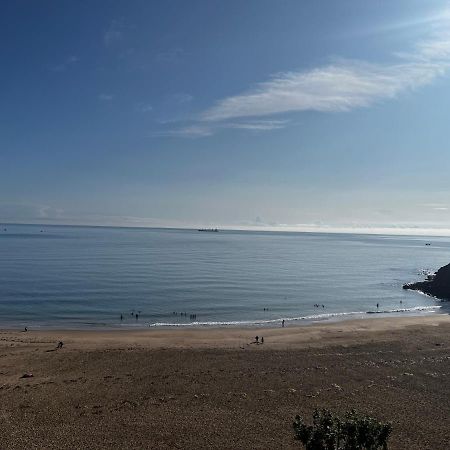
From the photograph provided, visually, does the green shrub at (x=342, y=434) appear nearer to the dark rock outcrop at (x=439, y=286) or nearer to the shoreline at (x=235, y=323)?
the shoreline at (x=235, y=323)

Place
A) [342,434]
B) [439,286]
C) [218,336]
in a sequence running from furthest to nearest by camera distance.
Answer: [439,286] → [218,336] → [342,434]

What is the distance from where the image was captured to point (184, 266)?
112m

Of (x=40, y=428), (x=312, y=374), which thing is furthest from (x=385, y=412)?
(x=40, y=428)

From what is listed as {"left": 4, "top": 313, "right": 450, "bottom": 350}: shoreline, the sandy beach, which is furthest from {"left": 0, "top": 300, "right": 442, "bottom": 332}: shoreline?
the sandy beach

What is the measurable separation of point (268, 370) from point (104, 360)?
41.5ft

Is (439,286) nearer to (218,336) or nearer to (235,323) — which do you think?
(235,323)

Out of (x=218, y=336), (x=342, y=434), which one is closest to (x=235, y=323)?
(x=218, y=336)

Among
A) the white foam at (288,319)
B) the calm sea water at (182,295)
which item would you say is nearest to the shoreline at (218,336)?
the white foam at (288,319)

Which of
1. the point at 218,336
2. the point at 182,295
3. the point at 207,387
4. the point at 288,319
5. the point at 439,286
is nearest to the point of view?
the point at 207,387

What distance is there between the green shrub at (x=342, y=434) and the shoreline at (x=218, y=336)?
72.9 ft

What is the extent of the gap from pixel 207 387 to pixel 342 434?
42.7 feet

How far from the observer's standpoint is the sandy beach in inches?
881

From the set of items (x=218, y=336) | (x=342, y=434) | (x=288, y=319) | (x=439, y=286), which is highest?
(x=342, y=434)

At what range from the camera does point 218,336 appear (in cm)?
4531
